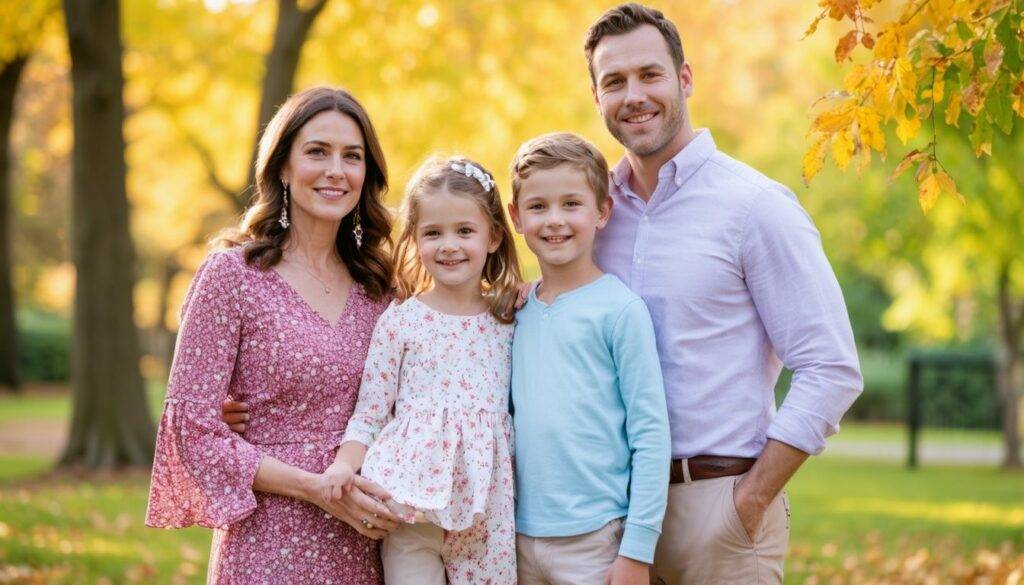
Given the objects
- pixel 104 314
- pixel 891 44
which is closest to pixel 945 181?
pixel 891 44

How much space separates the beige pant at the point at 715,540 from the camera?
3275 millimetres

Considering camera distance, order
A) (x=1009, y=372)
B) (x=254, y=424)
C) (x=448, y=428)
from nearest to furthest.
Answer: (x=448, y=428) → (x=254, y=424) → (x=1009, y=372)

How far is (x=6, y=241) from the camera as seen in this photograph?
2161 centimetres

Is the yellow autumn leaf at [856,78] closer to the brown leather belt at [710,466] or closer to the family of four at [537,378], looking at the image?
the family of four at [537,378]

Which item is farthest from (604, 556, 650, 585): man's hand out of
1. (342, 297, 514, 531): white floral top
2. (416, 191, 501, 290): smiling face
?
(416, 191, 501, 290): smiling face

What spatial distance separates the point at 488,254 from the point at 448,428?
0.61 m

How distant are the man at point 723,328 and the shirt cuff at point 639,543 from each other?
22 cm

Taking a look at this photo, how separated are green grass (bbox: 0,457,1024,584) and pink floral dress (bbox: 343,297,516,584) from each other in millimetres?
4212

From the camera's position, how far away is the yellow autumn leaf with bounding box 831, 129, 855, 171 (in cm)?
346

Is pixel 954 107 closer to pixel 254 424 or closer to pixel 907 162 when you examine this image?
pixel 907 162

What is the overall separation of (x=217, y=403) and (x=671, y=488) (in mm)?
1348

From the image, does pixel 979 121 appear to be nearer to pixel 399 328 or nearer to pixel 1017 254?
pixel 399 328

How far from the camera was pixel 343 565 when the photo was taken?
11.3 ft

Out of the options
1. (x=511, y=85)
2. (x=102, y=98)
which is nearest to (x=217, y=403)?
(x=102, y=98)
